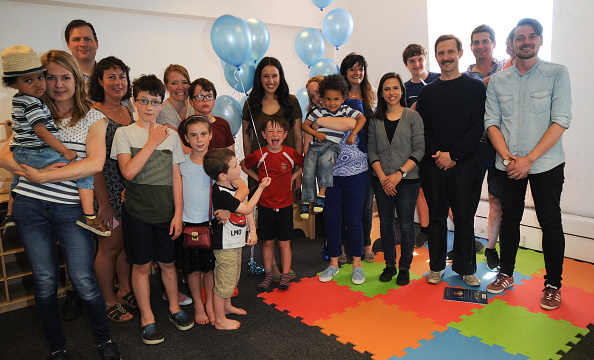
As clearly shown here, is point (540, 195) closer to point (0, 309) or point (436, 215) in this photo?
point (436, 215)

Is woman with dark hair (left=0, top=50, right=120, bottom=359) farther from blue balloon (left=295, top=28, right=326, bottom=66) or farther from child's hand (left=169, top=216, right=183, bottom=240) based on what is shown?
blue balloon (left=295, top=28, right=326, bottom=66)

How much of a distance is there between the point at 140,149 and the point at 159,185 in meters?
0.23

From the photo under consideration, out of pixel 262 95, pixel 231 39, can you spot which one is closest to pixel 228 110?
pixel 262 95

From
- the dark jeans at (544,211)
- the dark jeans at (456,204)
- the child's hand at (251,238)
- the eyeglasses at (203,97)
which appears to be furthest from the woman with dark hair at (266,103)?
the dark jeans at (544,211)

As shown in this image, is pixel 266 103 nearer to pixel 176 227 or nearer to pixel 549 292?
pixel 176 227

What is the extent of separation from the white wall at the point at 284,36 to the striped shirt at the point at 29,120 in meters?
2.32

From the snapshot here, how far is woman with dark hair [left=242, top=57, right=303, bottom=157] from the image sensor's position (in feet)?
10.4

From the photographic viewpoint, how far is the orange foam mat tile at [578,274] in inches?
120

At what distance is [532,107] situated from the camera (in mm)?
2654

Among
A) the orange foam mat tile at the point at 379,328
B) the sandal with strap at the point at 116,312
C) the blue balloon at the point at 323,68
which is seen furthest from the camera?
the blue balloon at the point at 323,68

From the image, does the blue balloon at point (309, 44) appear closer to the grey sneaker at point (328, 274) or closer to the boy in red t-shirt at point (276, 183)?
the boy in red t-shirt at point (276, 183)

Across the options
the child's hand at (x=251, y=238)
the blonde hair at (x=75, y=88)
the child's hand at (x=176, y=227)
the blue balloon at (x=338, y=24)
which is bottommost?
the child's hand at (x=251, y=238)

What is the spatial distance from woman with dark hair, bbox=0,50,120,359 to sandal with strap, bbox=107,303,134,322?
62cm

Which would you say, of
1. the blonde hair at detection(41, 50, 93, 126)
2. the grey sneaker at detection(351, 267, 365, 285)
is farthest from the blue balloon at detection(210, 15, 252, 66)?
the grey sneaker at detection(351, 267, 365, 285)
